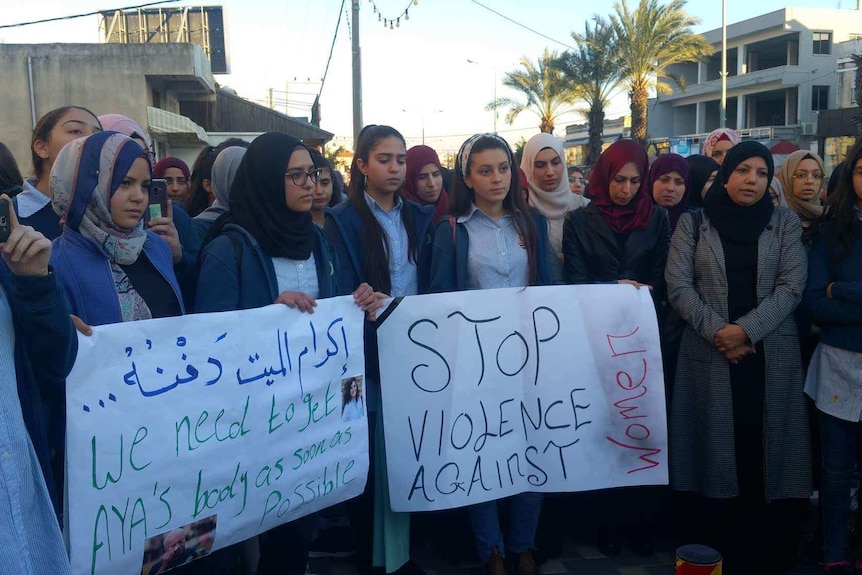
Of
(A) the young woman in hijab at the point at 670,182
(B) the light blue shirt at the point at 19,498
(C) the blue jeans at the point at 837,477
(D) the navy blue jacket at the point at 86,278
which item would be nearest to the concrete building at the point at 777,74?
(A) the young woman in hijab at the point at 670,182

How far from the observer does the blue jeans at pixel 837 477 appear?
3.22 metres

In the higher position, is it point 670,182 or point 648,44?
point 648,44

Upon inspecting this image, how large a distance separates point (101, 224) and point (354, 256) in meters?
1.20

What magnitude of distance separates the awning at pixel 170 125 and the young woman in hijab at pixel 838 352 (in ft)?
54.4

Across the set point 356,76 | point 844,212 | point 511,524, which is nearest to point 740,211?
point 844,212

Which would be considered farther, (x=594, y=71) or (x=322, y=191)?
(x=594, y=71)

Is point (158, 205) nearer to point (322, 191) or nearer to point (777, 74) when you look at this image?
point (322, 191)

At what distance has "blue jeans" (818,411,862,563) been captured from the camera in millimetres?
3221

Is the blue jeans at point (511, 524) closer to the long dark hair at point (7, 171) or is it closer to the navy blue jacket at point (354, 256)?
the navy blue jacket at point (354, 256)

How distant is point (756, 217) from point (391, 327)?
177cm

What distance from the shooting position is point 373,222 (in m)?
3.31

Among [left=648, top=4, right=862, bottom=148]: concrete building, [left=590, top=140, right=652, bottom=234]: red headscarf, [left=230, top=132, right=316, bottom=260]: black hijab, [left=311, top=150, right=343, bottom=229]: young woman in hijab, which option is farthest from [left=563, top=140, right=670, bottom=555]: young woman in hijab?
[left=648, top=4, right=862, bottom=148]: concrete building

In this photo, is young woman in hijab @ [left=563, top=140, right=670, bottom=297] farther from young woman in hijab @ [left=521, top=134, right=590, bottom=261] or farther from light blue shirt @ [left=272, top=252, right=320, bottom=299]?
light blue shirt @ [left=272, top=252, right=320, bottom=299]

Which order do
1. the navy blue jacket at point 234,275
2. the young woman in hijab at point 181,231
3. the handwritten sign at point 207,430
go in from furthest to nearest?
1. the young woman in hijab at point 181,231
2. the navy blue jacket at point 234,275
3. the handwritten sign at point 207,430
